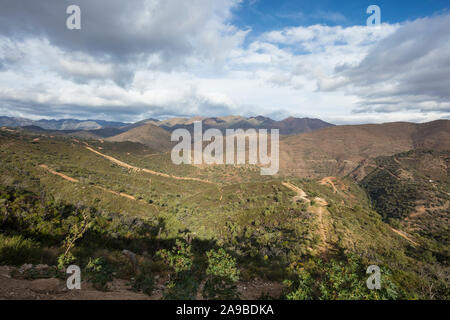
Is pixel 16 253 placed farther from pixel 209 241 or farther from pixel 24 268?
pixel 209 241

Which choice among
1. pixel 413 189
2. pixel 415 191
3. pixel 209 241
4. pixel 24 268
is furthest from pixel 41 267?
pixel 413 189

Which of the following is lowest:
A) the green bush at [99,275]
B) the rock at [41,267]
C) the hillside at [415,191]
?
the hillside at [415,191]

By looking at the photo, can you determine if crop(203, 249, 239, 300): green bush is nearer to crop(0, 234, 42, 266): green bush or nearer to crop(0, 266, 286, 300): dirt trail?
crop(0, 266, 286, 300): dirt trail

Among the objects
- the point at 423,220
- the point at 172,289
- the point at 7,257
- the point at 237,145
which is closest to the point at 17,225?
the point at 7,257

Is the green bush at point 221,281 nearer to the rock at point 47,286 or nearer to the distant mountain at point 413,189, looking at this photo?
the rock at point 47,286

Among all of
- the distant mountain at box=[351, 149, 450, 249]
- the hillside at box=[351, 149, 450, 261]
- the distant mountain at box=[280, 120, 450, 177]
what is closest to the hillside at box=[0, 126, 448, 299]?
the hillside at box=[351, 149, 450, 261]

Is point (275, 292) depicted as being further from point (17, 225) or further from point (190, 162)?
point (190, 162)

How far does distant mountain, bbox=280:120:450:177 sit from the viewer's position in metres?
115

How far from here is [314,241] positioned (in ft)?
65.6

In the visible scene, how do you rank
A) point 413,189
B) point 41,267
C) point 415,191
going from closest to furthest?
point 41,267 → point 415,191 → point 413,189

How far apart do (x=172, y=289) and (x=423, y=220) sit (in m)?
69.7

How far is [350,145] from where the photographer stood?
144m

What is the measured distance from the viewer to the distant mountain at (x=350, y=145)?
114812mm

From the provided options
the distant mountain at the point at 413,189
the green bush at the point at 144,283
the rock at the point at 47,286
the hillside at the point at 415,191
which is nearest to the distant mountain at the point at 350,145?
the distant mountain at the point at 413,189
